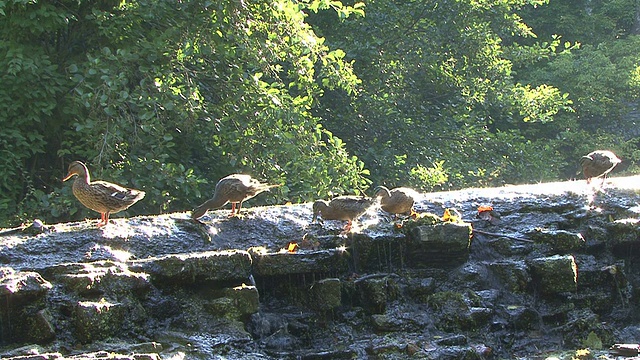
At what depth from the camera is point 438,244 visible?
790 cm

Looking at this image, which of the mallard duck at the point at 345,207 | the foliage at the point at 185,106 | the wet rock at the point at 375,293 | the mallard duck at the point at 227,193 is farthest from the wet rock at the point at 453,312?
the foliage at the point at 185,106

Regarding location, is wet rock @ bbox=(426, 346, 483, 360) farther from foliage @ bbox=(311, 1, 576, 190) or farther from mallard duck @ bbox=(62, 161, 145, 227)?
foliage @ bbox=(311, 1, 576, 190)

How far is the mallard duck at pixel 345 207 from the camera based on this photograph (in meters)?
8.12

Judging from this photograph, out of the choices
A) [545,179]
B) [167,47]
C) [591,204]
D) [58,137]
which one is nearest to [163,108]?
[167,47]

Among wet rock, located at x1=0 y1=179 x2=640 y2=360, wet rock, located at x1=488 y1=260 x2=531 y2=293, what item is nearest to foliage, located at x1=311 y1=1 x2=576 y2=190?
wet rock, located at x1=0 y1=179 x2=640 y2=360

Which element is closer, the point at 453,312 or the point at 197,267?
the point at 197,267

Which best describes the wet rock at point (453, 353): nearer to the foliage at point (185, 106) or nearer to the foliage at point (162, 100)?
the foliage at point (162, 100)

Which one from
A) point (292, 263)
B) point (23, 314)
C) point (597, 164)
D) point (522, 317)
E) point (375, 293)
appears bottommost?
point (522, 317)

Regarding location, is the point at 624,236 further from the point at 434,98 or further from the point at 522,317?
the point at 434,98

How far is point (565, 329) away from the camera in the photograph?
294 inches

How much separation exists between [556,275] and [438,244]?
110 centimetres

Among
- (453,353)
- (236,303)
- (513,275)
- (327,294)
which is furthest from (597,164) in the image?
(236,303)

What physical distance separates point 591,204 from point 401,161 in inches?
268

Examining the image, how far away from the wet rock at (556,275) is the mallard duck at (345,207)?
1717 mm
